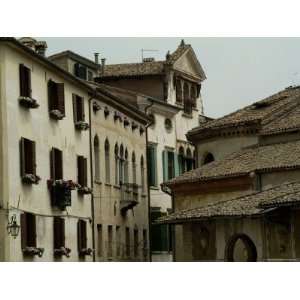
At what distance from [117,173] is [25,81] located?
1.73 m

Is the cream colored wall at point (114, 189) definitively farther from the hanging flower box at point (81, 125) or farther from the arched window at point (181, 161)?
the arched window at point (181, 161)

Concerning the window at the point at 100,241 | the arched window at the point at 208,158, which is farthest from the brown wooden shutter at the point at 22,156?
the arched window at the point at 208,158

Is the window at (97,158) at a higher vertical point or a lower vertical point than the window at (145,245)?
higher

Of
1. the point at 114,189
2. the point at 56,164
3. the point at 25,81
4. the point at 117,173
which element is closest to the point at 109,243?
the point at 114,189

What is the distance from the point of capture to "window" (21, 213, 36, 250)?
14281 millimetres

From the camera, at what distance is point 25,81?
1465cm

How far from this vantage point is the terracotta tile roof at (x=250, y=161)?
1719 centimetres

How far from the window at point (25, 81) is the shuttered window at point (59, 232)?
1286mm

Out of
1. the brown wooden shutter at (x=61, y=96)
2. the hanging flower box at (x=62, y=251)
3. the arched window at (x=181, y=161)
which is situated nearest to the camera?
the hanging flower box at (x=62, y=251)

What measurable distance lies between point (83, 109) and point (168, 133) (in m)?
1.46

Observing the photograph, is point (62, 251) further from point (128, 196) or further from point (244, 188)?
point (244, 188)

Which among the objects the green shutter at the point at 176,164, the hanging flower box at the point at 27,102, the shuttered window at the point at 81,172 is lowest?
the shuttered window at the point at 81,172

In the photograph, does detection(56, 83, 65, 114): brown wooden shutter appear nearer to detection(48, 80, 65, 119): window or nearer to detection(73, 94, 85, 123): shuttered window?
detection(48, 80, 65, 119): window

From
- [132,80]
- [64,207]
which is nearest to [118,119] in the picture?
[132,80]
